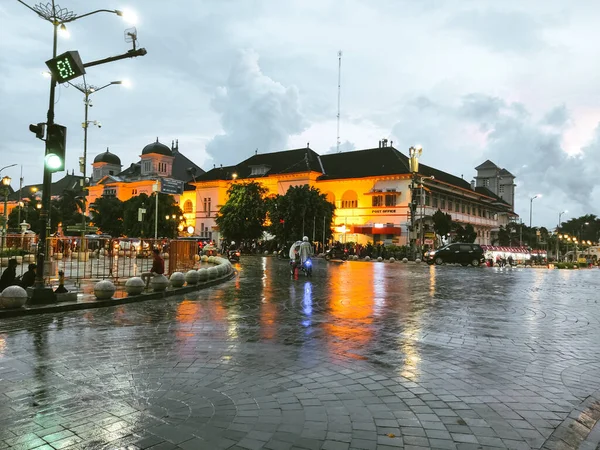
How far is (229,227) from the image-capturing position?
56.7m

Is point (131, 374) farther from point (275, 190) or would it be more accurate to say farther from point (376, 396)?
point (275, 190)

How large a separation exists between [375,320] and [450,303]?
3945 millimetres

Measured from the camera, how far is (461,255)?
3988cm

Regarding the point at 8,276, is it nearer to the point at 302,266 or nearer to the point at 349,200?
the point at 302,266

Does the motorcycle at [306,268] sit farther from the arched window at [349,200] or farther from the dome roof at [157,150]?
the dome roof at [157,150]

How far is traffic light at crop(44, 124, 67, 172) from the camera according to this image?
34.2ft

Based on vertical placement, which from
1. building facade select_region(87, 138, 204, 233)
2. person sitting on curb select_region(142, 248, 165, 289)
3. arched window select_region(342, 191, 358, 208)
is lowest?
person sitting on curb select_region(142, 248, 165, 289)

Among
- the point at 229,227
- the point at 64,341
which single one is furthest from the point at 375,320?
the point at 229,227

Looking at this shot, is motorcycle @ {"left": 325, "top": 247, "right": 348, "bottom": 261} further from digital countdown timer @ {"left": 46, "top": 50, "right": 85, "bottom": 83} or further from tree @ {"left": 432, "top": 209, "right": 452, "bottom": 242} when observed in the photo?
digital countdown timer @ {"left": 46, "top": 50, "right": 85, "bottom": 83}

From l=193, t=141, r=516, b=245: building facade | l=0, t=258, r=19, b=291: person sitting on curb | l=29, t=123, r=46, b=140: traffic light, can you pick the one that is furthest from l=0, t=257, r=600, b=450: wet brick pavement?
l=193, t=141, r=516, b=245: building facade

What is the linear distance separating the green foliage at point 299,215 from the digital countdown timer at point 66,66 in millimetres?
37809

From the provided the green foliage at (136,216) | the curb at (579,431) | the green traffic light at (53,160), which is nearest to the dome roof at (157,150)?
the green foliage at (136,216)

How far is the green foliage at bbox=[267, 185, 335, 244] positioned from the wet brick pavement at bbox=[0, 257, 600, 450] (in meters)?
38.4

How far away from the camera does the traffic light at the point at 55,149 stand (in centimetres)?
1041
